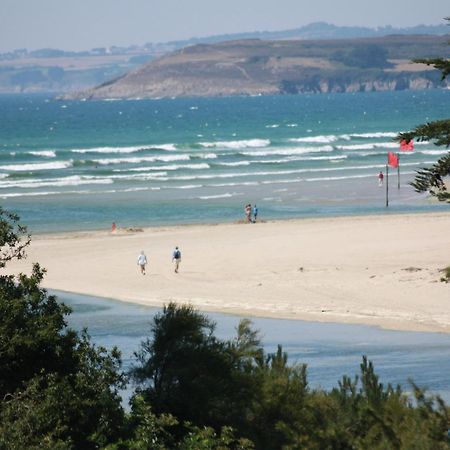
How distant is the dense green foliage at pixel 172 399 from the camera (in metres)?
11.5

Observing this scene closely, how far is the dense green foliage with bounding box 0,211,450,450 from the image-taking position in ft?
37.6

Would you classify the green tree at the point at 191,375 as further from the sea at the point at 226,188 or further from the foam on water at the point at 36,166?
the foam on water at the point at 36,166

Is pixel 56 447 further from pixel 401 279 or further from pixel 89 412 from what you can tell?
pixel 401 279

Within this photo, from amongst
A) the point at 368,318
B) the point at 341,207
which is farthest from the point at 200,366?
the point at 341,207

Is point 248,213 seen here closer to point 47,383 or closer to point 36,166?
point 36,166

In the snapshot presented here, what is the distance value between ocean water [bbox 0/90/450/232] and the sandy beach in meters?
5.03

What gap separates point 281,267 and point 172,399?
19721mm

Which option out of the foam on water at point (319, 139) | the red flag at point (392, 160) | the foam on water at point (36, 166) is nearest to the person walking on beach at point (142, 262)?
the red flag at point (392, 160)

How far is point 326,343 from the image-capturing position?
23.2 metres

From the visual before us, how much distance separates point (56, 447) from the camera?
10.9 metres

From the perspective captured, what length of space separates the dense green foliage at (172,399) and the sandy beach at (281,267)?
11.8 meters

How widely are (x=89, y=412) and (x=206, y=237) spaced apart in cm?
2746

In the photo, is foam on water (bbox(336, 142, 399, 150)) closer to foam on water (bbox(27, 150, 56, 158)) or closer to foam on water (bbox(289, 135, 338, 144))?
foam on water (bbox(289, 135, 338, 144))

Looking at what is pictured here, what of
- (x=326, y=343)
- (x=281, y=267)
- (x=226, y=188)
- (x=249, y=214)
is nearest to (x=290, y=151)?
(x=226, y=188)
